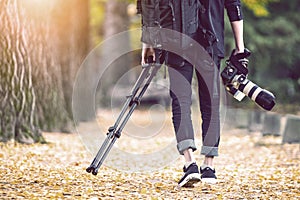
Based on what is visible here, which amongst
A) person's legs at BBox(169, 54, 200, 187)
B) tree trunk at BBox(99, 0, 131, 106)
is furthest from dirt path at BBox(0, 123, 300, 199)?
tree trunk at BBox(99, 0, 131, 106)

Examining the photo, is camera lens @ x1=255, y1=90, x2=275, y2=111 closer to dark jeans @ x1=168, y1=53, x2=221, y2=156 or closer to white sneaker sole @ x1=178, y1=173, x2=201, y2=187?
dark jeans @ x1=168, y1=53, x2=221, y2=156

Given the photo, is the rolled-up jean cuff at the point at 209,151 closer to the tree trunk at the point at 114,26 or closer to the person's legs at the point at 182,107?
the person's legs at the point at 182,107

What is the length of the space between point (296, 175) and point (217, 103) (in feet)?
4.16

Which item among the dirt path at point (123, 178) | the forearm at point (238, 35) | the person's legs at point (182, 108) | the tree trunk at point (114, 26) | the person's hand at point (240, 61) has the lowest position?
the dirt path at point (123, 178)

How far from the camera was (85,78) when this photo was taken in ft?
48.3

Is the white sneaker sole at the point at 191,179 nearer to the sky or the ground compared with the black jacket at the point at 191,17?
nearer to the ground

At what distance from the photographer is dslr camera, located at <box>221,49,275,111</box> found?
18.5ft

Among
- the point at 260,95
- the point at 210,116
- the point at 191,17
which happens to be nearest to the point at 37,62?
the point at 210,116

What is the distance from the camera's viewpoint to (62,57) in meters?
13.3

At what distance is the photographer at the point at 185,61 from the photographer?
18.4 feet

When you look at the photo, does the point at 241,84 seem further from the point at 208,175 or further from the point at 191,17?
the point at 208,175

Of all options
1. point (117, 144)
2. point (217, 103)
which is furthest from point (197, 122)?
point (217, 103)

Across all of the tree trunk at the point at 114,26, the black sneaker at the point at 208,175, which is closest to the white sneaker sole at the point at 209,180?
the black sneaker at the point at 208,175

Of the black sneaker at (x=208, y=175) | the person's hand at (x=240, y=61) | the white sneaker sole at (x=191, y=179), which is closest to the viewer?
the white sneaker sole at (x=191, y=179)
